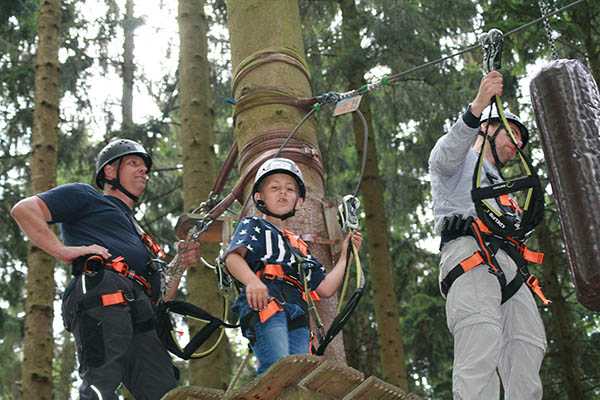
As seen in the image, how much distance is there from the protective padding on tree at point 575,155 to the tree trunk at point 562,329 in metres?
7.83

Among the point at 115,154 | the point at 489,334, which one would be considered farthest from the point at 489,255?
the point at 115,154

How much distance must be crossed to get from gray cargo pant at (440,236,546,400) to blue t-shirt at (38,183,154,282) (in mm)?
1901

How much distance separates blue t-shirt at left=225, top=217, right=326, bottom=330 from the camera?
435 cm

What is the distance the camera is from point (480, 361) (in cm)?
401

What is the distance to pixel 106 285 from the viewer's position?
4559mm

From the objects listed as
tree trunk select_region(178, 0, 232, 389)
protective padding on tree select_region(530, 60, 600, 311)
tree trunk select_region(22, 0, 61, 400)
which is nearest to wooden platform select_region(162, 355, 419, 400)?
protective padding on tree select_region(530, 60, 600, 311)

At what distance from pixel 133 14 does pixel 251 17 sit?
14.2 metres

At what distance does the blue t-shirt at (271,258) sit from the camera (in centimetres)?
435

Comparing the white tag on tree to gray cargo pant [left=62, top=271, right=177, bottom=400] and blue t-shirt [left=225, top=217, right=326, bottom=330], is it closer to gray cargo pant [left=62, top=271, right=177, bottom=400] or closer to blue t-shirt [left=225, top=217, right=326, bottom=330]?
blue t-shirt [left=225, top=217, right=326, bottom=330]

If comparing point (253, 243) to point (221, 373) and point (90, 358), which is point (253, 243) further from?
point (221, 373)

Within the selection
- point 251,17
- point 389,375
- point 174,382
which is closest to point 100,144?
point 389,375

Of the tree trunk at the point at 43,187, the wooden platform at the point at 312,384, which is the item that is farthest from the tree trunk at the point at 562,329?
the wooden platform at the point at 312,384

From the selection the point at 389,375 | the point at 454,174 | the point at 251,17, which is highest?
the point at 251,17

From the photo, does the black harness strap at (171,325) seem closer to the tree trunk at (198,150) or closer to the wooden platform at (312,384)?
the wooden platform at (312,384)
